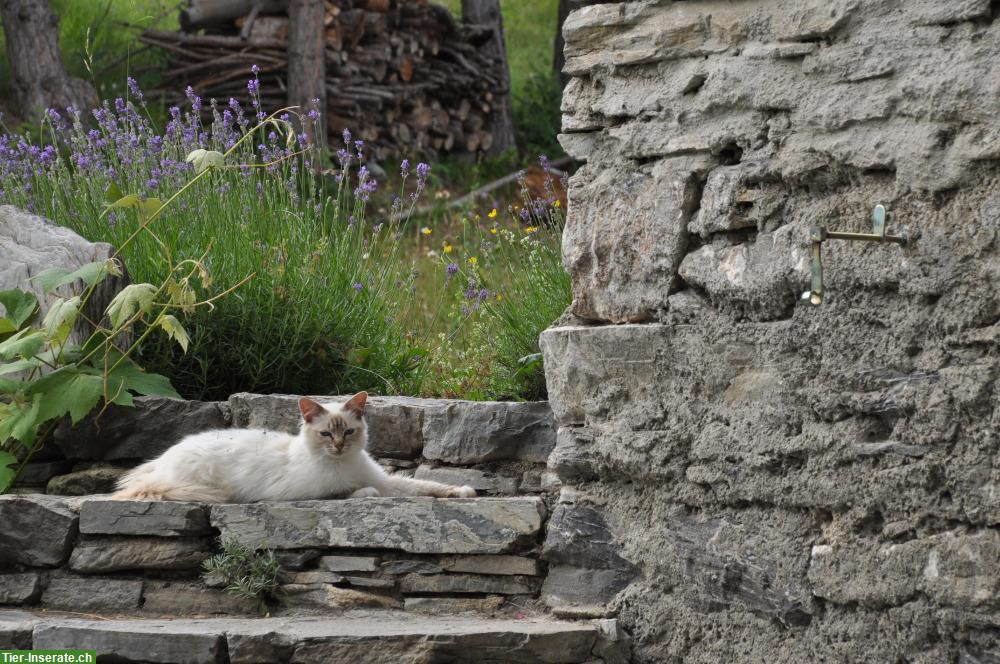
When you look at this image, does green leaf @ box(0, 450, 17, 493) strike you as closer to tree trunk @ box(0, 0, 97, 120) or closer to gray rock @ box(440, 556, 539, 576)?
gray rock @ box(440, 556, 539, 576)

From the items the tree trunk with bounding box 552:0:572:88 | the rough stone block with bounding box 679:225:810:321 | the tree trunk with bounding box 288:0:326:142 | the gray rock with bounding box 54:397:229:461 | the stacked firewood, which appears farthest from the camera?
the tree trunk with bounding box 552:0:572:88

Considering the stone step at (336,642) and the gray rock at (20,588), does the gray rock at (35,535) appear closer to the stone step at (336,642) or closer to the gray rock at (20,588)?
the gray rock at (20,588)

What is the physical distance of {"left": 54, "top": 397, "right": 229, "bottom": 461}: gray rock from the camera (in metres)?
4.31

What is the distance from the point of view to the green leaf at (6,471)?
3959mm

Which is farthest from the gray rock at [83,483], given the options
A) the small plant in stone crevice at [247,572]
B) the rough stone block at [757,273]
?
the rough stone block at [757,273]

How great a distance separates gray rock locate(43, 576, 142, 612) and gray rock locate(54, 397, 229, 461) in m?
0.71

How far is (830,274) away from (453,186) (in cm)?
814

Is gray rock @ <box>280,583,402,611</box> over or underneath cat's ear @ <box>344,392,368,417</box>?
underneath

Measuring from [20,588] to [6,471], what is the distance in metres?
0.49

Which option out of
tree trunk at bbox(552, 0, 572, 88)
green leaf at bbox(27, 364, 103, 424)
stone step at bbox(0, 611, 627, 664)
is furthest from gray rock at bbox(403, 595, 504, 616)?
tree trunk at bbox(552, 0, 572, 88)

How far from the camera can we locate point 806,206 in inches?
118

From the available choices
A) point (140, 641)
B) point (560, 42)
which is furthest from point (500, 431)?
point (560, 42)

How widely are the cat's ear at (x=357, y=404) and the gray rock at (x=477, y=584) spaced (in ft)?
2.51

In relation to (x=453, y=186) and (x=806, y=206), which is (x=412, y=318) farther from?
(x=453, y=186)
